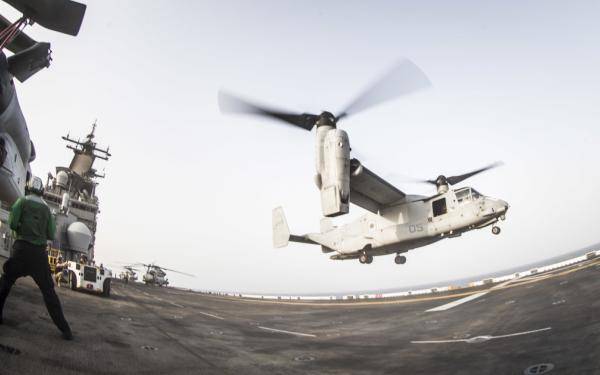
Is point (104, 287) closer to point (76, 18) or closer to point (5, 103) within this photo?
point (5, 103)

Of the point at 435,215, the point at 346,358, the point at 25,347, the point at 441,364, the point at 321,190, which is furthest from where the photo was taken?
the point at 435,215

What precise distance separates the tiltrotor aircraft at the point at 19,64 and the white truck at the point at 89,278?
4.22m

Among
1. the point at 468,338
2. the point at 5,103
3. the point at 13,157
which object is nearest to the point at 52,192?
the point at 13,157

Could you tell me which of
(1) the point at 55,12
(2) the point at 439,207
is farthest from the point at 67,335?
(2) the point at 439,207

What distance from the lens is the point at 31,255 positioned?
4273 millimetres

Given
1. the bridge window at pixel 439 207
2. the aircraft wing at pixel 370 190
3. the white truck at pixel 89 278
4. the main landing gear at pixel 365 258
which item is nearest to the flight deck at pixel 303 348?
the white truck at pixel 89 278

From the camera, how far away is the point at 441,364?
4.77m

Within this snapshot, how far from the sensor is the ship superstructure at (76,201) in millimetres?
30938

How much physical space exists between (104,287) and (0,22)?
373 inches

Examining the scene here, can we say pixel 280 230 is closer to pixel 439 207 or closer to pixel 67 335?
pixel 439 207

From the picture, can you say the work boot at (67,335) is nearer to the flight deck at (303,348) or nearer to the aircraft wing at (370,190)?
the flight deck at (303,348)

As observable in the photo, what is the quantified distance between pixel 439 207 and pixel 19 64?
1953 cm

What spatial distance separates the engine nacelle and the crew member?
9488 millimetres

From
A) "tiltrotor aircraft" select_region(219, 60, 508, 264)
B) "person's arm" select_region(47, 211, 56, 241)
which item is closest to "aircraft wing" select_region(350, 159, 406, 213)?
"tiltrotor aircraft" select_region(219, 60, 508, 264)
